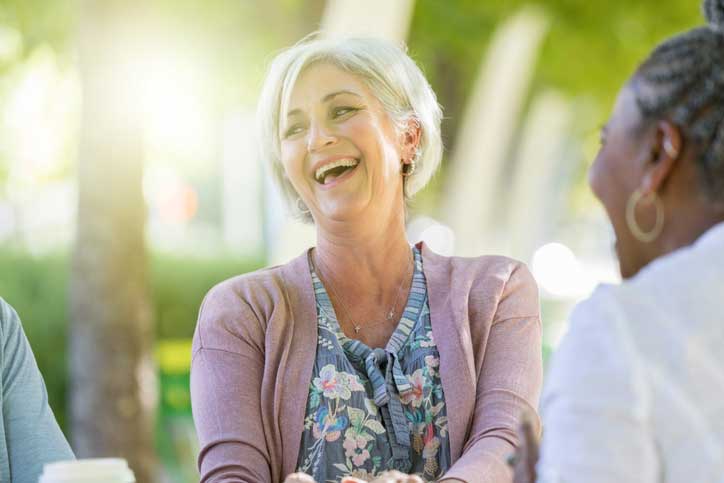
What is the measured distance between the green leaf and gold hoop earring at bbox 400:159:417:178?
72 cm

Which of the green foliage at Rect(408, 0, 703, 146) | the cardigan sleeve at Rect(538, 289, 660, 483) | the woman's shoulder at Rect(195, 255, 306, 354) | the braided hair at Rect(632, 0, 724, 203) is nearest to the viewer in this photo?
the cardigan sleeve at Rect(538, 289, 660, 483)

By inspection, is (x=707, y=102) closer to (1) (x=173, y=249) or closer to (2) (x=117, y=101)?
(2) (x=117, y=101)

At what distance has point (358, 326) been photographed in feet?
9.12

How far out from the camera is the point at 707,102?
164 cm

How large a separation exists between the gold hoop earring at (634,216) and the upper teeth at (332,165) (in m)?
1.11

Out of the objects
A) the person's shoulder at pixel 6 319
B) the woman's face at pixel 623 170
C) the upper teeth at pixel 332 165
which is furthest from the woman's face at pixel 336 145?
the woman's face at pixel 623 170

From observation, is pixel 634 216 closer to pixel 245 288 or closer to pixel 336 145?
pixel 336 145

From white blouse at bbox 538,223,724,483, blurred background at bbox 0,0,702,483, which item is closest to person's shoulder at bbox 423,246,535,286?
blurred background at bbox 0,0,702,483

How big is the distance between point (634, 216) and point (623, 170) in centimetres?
7

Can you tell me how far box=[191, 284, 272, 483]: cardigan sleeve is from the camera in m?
2.53

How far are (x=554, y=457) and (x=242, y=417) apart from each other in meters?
1.17

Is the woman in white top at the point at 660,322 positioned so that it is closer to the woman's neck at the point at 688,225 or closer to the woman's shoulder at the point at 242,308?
the woman's neck at the point at 688,225

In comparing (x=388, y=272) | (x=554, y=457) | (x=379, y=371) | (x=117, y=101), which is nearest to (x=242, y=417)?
(x=379, y=371)

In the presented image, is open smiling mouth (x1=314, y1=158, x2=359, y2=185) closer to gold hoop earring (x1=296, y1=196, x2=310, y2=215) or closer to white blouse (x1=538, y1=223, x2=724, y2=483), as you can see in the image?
gold hoop earring (x1=296, y1=196, x2=310, y2=215)
